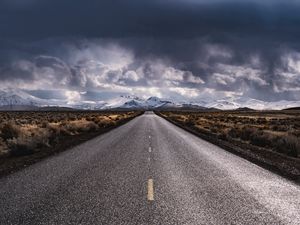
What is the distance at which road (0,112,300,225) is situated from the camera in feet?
23.2

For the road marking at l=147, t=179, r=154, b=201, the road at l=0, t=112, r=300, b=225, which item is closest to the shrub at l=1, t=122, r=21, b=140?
the road at l=0, t=112, r=300, b=225

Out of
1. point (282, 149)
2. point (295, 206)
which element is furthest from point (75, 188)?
point (282, 149)

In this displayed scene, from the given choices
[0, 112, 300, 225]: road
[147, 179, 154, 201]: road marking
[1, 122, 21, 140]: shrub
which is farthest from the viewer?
[1, 122, 21, 140]: shrub

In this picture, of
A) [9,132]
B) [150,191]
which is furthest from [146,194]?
[9,132]

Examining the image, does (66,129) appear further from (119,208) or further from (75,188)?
(119,208)

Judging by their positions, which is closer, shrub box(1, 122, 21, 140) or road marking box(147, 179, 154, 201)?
road marking box(147, 179, 154, 201)

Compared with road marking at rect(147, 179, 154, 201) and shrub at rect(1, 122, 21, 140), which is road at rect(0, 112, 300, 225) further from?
shrub at rect(1, 122, 21, 140)

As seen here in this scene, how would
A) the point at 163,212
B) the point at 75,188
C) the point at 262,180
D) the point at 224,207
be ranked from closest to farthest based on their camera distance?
the point at 163,212 → the point at 224,207 → the point at 75,188 → the point at 262,180

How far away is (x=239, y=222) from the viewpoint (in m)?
6.86

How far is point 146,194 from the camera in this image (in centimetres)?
898

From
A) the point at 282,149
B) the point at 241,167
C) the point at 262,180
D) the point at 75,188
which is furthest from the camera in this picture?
the point at 282,149

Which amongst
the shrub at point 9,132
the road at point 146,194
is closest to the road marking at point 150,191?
the road at point 146,194

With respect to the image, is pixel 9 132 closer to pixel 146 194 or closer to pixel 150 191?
pixel 150 191

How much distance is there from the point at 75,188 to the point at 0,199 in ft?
5.98
